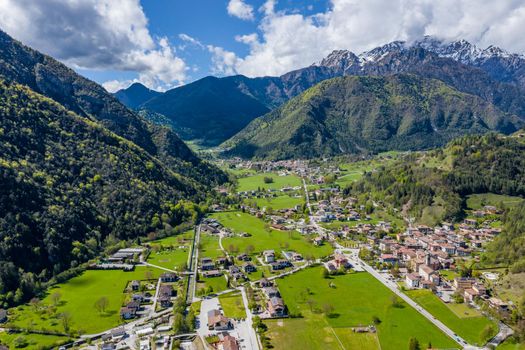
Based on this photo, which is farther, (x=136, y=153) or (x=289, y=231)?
(x=136, y=153)

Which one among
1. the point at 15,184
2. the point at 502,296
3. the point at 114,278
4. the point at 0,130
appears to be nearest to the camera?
the point at 502,296

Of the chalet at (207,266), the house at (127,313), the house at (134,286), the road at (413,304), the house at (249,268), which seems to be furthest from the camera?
the chalet at (207,266)

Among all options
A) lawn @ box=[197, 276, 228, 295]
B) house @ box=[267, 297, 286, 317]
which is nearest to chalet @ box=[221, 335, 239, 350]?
house @ box=[267, 297, 286, 317]

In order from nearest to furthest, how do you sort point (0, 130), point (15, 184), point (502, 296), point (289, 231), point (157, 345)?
1. point (157, 345)
2. point (502, 296)
3. point (15, 184)
4. point (0, 130)
5. point (289, 231)

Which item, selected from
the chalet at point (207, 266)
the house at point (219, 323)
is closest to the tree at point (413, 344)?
the house at point (219, 323)

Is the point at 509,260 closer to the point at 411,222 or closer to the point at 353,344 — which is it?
the point at 411,222

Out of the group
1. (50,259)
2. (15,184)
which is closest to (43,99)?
(15,184)

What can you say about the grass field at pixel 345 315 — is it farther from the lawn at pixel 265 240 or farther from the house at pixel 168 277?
the house at pixel 168 277
